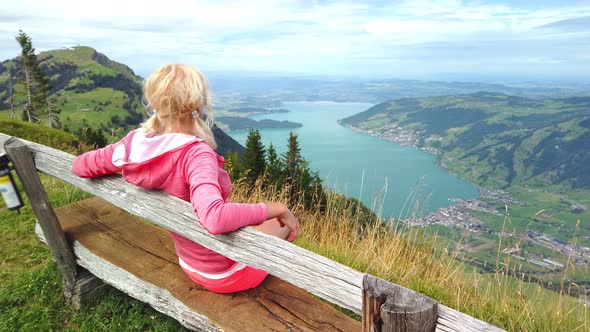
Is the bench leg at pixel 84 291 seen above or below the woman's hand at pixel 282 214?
below

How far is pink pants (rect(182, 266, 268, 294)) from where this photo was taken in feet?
8.98

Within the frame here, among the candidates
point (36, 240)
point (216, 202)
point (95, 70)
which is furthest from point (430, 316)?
point (95, 70)

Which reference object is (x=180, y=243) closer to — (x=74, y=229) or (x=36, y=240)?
(x=74, y=229)

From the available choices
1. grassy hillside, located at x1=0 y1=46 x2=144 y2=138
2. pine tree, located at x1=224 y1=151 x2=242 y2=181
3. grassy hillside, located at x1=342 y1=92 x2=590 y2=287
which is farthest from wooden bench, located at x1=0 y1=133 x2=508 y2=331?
grassy hillside, located at x1=0 y1=46 x2=144 y2=138

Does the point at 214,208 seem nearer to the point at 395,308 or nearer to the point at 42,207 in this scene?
the point at 395,308

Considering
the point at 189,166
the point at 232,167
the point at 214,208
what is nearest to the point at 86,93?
the point at 232,167

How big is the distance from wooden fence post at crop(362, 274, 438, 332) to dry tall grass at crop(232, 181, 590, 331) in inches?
87.8

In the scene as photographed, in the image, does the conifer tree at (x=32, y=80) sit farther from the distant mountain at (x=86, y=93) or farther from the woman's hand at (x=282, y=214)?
the woman's hand at (x=282, y=214)

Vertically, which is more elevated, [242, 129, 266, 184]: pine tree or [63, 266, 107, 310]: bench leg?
[63, 266, 107, 310]: bench leg

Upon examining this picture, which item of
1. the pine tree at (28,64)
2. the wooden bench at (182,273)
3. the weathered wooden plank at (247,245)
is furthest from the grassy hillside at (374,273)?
the pine tree at (28,64)

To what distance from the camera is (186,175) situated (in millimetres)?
2484

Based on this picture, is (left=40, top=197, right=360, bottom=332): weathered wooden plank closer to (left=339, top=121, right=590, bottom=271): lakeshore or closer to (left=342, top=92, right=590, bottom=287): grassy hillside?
(left=339, top=121, right=590, bottom=271): lakeshore

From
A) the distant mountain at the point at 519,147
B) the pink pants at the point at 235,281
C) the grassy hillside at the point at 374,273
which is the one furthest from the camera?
the distant mountain at the point at 519,147

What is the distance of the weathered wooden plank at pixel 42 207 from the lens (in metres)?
3.16
